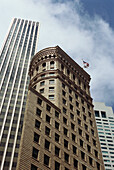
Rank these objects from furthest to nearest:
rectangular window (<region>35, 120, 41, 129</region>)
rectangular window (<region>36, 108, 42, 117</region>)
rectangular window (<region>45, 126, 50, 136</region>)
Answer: rectangular window (<region>36, 108, 42, 117</region>), rectangular window (<region>45, 126, 50, 136</region>), rectangular window (<region>35, 120, 41, 129</region>)

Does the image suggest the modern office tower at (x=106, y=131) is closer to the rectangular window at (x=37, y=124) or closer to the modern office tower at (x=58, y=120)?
the modern office tower at (x=58, y=120)

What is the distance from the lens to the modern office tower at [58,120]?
124 ft

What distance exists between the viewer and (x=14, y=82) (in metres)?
102

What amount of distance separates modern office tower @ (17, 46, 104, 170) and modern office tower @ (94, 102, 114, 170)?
65662 mm

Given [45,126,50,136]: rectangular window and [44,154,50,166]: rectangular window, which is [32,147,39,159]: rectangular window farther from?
[45,126,50,136]: rectangular window

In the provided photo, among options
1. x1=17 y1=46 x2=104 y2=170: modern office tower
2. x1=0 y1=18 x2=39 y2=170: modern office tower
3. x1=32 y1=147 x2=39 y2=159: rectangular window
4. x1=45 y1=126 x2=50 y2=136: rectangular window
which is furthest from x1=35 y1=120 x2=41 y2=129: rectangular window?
x1=0 y1=18 x2=39 y2=170: modern office tower

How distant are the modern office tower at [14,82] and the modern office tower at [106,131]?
60328mm

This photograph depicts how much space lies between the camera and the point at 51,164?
37344mm

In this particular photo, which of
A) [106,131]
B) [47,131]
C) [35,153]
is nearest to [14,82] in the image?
[47,131]

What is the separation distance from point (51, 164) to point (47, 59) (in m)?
38.2

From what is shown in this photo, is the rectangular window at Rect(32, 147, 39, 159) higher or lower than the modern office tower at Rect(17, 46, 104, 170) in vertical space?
lower

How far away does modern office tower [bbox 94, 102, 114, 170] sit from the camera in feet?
395

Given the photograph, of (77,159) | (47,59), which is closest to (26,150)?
(77,159)

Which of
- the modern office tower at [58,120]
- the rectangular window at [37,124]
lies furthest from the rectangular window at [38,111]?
the rectangular window at [37,124]
